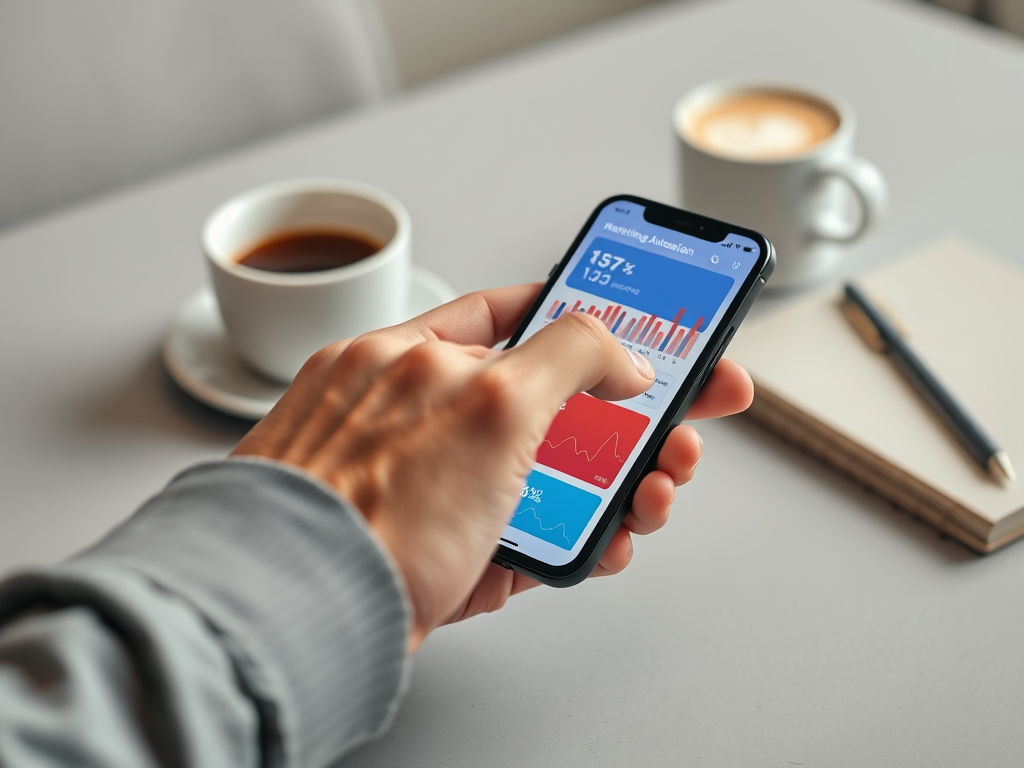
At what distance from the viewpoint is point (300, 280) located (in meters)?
0.65

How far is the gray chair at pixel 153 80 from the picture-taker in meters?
1.05

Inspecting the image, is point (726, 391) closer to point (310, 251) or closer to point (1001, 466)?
point (1001, 466)

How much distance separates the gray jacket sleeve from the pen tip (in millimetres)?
385

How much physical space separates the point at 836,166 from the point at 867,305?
4.4 inches

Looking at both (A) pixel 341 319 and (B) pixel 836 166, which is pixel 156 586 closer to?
(A) pixel 341 319

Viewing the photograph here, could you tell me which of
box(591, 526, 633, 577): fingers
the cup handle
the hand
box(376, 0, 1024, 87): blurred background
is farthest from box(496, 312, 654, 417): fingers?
box(376, 0, 1024, 87): blurred background

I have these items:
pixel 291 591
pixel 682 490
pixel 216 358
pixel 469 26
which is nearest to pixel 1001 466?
pixel 682 490

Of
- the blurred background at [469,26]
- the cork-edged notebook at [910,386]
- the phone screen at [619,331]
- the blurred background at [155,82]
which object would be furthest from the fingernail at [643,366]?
the blurred background at [469,26]

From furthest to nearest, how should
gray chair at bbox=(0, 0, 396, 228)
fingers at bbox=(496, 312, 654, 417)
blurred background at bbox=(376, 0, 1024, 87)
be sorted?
blurred background at bbox=(376, 0, 1024, 87), gray chair at bbox=(0, 0, 396, 228), fingers at bbox=(496, 312, 654, 417)

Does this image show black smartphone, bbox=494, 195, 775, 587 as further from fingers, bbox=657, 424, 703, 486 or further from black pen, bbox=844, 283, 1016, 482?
black pen, bbox=844, 283, 1016, 482

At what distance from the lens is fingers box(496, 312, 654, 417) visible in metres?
0.45

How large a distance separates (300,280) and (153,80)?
0.60m

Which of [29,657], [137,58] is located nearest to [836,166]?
[29,657]

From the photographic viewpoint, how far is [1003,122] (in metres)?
0.98
